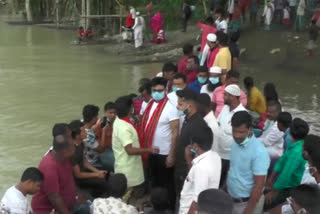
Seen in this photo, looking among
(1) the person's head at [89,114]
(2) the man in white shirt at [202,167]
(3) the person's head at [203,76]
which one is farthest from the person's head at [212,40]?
(2) the man in white shirt at [202,167]

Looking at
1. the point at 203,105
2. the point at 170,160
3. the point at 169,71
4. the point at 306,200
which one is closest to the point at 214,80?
the point at 169,71

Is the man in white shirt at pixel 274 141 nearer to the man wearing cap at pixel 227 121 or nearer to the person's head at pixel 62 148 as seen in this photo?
the man wearing cap at pixel 227 121

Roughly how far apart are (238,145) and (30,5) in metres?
29.6

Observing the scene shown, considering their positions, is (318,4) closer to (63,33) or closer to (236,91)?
(63,33)

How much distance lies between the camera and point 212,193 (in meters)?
3.10

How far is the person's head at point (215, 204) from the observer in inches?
119

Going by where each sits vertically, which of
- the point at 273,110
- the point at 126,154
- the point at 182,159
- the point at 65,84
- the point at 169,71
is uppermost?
the point at 169,71

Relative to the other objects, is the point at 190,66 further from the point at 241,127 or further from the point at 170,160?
the point at 241,127

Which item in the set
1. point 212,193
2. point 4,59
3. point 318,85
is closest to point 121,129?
point 212,193

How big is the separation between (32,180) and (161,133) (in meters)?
1.69

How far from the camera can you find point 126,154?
5523mm

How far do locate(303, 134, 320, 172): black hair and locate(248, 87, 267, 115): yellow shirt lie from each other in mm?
3014

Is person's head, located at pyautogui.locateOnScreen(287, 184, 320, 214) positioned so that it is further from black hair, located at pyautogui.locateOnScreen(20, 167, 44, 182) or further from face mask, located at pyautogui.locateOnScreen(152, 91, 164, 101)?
face mask, located at pyautogui.locateOnScreen(152, 91, 164, 101)

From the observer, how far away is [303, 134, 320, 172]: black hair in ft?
12.9
